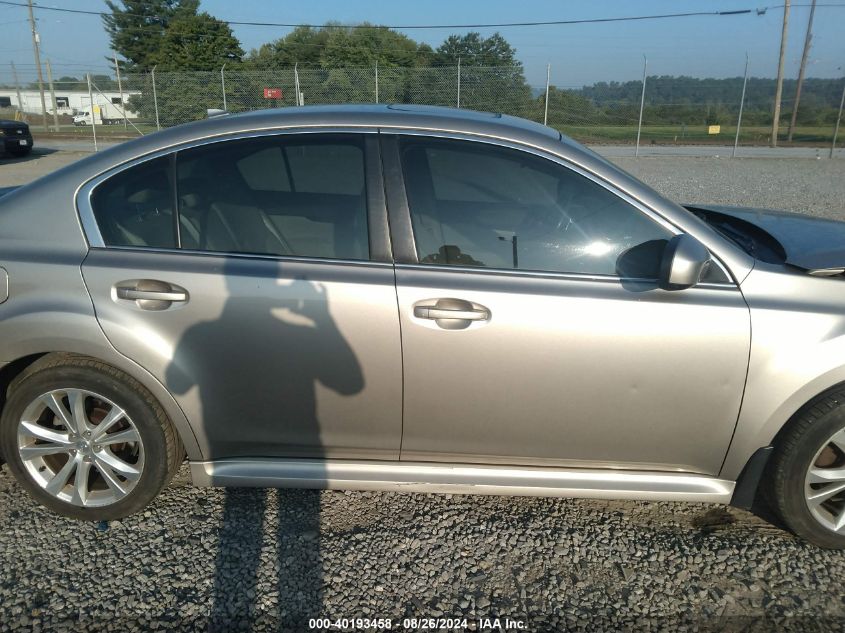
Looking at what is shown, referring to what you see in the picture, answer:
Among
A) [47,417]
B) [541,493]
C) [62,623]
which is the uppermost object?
[47,417]

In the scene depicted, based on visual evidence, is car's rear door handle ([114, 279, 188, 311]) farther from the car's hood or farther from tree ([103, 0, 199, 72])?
tree ([103, 0, 199, 72])

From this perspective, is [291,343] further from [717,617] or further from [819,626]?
[819,626]

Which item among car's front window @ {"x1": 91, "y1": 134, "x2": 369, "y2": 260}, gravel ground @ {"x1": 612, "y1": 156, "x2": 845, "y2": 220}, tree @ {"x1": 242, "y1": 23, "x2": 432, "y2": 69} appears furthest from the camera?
tree @ {"x1": 242, "y1": 23, "x2": 432, "y2": 69}

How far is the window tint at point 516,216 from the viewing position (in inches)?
101

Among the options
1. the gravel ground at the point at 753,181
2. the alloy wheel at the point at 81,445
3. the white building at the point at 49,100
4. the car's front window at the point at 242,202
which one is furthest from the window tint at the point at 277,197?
the white building at the point at 49,100

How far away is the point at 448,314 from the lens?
8.15 feet

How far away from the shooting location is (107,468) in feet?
9.13

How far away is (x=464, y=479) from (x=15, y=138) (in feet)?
69.1

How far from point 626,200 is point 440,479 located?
1369 mm

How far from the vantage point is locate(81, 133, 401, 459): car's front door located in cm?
254

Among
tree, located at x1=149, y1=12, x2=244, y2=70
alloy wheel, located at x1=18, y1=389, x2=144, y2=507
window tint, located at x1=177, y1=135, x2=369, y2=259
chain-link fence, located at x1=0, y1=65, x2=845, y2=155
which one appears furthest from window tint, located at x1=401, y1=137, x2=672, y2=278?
tree, located at x1=149, y1=12, x2=244, y2=70

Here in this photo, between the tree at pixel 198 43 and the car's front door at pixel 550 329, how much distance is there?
40661mm

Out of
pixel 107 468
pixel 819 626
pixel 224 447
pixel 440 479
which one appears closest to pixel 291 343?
pixel 224 447

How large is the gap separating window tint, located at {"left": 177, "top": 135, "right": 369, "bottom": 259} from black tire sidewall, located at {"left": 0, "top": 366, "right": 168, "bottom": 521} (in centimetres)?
67
